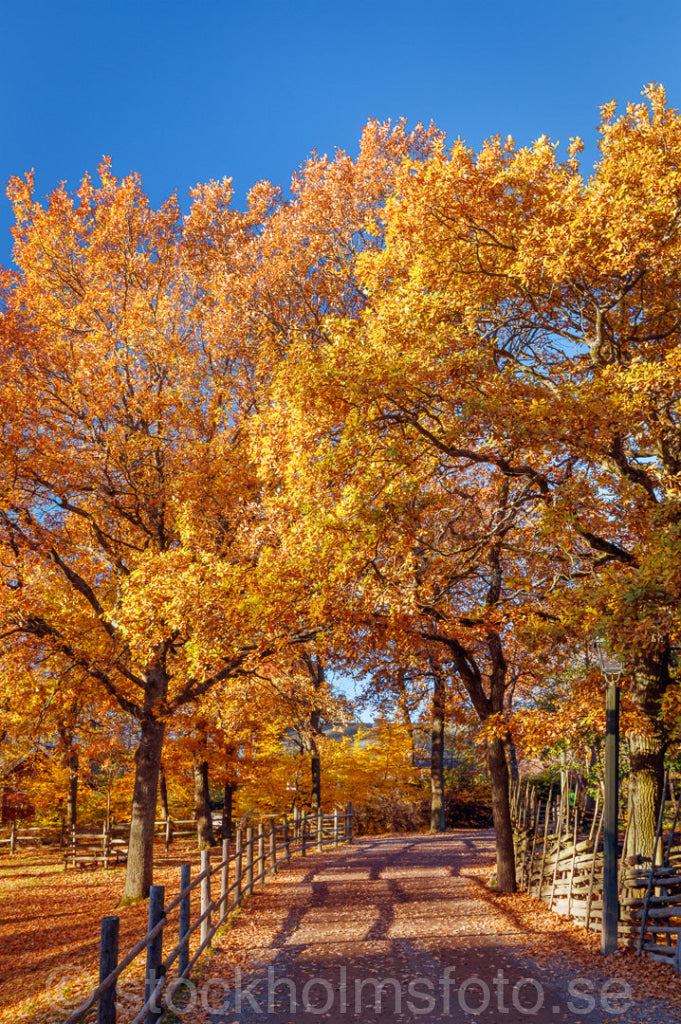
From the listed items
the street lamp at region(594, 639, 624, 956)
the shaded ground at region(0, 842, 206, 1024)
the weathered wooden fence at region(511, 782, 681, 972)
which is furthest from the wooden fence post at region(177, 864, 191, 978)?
the weathered wooden fence at region(511, 782, 681, 972)

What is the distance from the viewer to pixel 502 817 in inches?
631

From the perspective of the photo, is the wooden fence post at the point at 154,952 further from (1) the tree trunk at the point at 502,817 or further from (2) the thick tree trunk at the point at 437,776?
(2) the thick tree trunk at the point at 437,776

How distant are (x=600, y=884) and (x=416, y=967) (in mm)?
3675

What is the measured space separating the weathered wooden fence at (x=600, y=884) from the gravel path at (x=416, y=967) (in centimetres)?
33

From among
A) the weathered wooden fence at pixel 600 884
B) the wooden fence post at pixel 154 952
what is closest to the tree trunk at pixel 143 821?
the weathered wooden fence at pixel 600 884

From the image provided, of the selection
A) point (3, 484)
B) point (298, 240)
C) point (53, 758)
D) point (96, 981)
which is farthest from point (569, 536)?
point (53, 758)

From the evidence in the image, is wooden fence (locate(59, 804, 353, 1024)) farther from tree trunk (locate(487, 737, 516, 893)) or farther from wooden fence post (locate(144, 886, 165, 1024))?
tree trunk (locate(487, 737, 516, 893))

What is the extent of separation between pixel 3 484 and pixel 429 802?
28.0 metres

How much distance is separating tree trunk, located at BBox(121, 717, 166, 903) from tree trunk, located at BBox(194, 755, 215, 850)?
971 cm

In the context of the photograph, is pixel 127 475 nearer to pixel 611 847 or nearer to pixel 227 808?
pixel 611 847

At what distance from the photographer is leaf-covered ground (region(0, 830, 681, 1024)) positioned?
26.8ft

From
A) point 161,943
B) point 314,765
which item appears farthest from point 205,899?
point 314,765

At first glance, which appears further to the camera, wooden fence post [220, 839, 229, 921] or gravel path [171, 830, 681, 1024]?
wooden fence post [220, 839, 229, 921]

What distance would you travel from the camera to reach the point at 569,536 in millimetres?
11484
